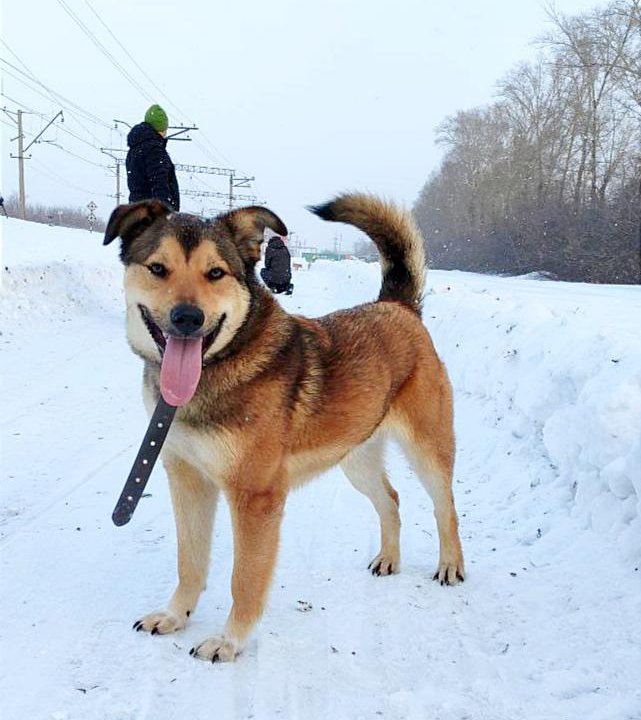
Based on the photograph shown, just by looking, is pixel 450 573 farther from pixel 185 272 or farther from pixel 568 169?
pixel 568 169

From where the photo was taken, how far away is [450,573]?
3621 millimetres

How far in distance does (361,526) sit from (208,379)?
80.2 inches

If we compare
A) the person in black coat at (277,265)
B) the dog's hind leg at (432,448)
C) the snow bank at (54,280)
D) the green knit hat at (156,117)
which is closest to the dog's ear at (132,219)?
the dog's hind leg at (432,448)

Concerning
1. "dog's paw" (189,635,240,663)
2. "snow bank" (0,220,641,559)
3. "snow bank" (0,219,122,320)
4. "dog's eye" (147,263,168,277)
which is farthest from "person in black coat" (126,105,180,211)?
"dog's paw" (189,635,240,663)

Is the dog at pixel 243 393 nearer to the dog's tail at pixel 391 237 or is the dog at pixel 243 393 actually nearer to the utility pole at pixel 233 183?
the dog's tail at pixel 391 237

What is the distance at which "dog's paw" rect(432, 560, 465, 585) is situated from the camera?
11.8 ft

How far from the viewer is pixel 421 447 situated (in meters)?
3.73

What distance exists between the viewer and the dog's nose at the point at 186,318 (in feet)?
8.52

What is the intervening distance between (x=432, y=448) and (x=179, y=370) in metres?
1.73

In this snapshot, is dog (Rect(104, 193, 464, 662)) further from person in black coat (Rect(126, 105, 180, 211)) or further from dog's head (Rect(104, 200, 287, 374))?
person in black coat (Rect(126, 105, 180, 211))

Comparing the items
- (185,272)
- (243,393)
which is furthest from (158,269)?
(243,393)

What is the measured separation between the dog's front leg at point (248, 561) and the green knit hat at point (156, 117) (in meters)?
5.53

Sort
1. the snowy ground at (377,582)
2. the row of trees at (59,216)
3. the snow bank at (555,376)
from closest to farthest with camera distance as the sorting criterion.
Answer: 1. the snowy ground at (377,582)
2. the snow bank at (555,376)
3. the row of trees at (59,216)

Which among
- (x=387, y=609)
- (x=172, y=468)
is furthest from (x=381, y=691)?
(x=172, y=468)
